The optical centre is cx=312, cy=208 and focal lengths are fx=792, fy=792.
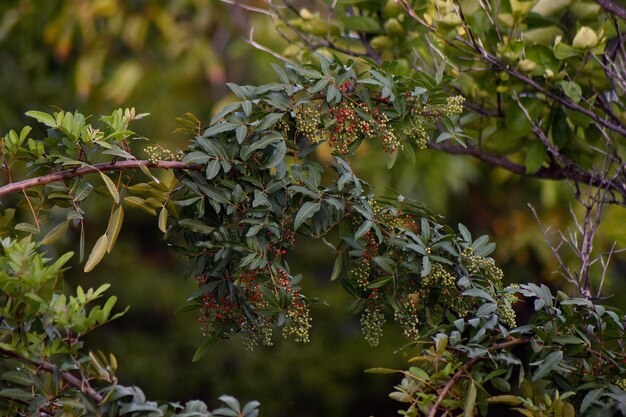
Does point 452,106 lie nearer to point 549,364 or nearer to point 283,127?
point 283,127

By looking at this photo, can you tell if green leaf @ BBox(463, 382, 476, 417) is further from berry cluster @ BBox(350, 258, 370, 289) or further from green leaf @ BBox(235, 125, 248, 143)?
green leaf @ BBox(235, 125, 248, 143)

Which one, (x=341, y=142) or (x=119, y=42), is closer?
(x=341, y=142)

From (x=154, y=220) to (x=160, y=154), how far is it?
3.68 metres

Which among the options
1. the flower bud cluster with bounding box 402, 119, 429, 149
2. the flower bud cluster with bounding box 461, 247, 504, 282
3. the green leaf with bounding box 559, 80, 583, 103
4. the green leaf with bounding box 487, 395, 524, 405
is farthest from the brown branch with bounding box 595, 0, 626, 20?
the green leaf with bounding box 487, 395, 524, 405

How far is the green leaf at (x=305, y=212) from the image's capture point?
1263 millimetres

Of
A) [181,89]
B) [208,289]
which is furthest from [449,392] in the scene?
[181,89]

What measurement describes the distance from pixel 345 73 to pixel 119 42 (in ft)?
11.8

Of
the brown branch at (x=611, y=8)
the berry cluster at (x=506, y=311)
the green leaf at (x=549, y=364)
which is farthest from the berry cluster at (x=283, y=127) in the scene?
the brown branch at (x=611, y=8)

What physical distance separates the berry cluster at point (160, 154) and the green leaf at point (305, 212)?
238 mm

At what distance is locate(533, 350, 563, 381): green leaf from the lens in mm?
1237

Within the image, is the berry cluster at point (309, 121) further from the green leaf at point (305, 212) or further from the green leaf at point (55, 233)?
the green leaf at point (55, 233)

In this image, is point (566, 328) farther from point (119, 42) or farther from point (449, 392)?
point (119, 42)

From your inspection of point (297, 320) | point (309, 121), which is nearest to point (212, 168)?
point (309, 121)

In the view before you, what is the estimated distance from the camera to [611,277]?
12.1ft
